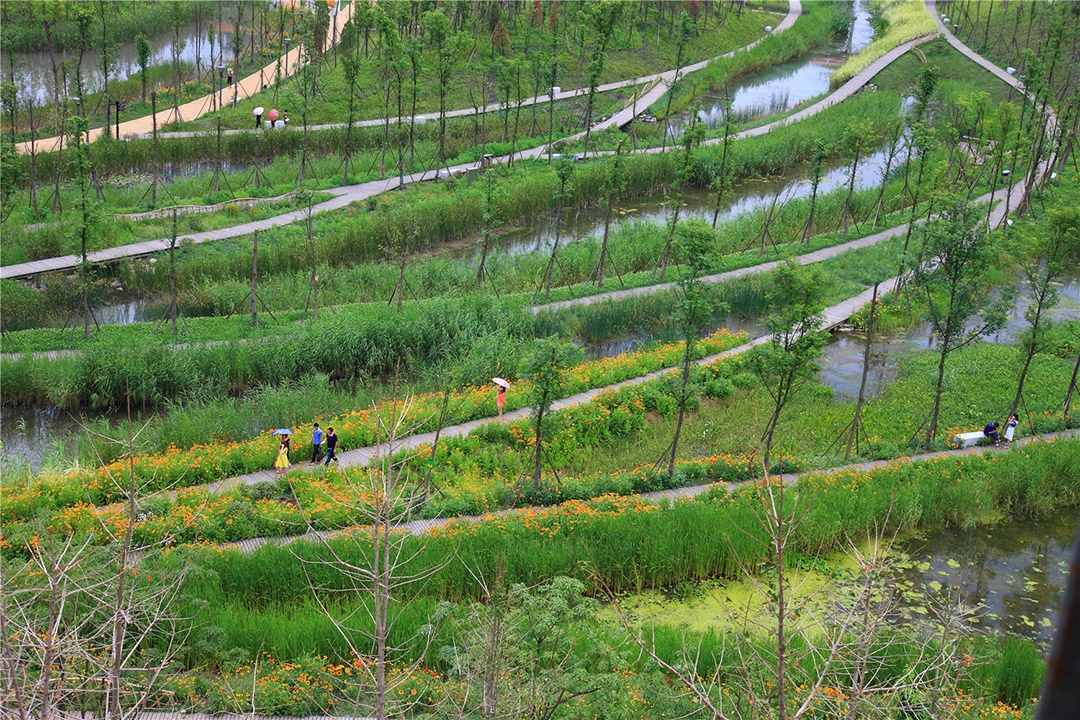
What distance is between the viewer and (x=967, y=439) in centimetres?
1966

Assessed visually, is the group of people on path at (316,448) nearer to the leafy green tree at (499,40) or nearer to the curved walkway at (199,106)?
the curved walkway at (199,106)

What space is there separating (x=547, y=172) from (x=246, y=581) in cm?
2380

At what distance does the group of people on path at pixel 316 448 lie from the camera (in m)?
16.9

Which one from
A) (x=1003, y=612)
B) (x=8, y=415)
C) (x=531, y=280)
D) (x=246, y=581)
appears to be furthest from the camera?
(x=531, y=280)

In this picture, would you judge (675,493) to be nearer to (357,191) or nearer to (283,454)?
(283,454)

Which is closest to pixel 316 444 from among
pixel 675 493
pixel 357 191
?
pixel 675 493

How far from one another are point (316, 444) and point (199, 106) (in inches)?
1015

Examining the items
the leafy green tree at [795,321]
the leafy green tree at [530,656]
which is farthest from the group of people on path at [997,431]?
the leafy green tree at [530,656]

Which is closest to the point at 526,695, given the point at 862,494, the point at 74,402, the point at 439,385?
the point at 862,494

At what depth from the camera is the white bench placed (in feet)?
64.3

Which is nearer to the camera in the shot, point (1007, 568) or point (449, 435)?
point (1007, 568)

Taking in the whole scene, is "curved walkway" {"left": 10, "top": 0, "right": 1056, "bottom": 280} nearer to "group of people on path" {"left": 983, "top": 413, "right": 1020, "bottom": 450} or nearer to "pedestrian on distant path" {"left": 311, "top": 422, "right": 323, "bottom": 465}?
"pedestrian on distant path" {"left": 311, "top": 422, "right": 323, "bottom": 465}

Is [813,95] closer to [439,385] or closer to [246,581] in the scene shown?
[439,385]

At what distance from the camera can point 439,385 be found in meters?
21.6
